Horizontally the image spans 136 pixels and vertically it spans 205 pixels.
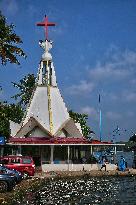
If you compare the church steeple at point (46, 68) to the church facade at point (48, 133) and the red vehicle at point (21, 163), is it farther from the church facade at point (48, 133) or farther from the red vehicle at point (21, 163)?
the red vehicle at point (21, 163)

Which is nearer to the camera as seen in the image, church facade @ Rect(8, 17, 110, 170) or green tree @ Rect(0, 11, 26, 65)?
green tree @ Rect(0, 11, 26, 65)

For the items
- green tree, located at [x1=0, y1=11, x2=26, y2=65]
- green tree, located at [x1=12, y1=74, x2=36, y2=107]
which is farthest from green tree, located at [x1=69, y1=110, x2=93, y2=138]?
green tree, located at [x1=0, y1=11, x2=26, y2=65]

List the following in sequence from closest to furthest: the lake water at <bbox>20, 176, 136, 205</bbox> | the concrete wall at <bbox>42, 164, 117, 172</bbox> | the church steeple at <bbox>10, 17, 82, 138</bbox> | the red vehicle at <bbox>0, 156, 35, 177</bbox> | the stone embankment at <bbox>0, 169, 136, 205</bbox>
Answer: the stone embankment at <bbox>0, 169, 136, 205</bbox> → the lake water at <bbox>20, 176, 136, 205</bbox> → the red vehicle at <bbox>0, 156, 35, 177</bbox> → the concrete wall at <bbox>42, 164, 117, 172</bbox> → the church steeple at <bbox>10, 17, 82, 138</bbox>

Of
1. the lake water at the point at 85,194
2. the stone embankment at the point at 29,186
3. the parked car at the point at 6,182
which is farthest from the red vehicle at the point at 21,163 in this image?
the parked car at the point at 6,182

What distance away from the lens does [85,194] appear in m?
30.7

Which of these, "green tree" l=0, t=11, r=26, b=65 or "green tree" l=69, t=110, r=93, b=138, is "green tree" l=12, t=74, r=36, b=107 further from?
"green tree" l=0, t=11, r=26, b=65

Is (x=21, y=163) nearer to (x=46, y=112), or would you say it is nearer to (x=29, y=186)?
(x=29, y=186)

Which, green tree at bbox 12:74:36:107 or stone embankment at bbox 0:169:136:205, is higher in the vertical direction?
green tree at bbox 12:74:36:107

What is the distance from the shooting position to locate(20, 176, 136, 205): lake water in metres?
26.6

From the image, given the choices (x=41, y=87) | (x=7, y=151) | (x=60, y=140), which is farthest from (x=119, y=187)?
(x=7, y=151)

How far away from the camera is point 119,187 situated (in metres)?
36.1

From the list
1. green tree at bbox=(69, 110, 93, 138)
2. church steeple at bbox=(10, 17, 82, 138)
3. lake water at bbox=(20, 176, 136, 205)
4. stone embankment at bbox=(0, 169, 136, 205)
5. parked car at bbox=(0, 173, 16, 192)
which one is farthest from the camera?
green tree at bbox=(69, 110, 93, 138)

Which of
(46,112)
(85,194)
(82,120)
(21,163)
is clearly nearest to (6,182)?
(85,194)

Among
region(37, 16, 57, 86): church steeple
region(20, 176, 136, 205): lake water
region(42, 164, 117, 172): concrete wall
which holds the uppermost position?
region(37, 16, 57, 86): church steeple
